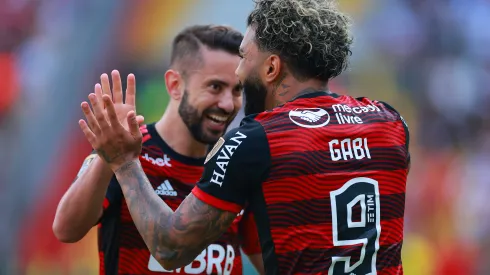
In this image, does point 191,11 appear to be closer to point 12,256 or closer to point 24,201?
point 24,201

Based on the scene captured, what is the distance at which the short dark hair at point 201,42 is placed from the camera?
3.48m

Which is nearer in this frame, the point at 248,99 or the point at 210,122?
the point at 248,99

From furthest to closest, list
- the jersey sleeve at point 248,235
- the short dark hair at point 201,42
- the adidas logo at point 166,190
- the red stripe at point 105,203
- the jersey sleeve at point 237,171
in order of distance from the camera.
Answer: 1. the short dark hair at point 201,42
2. the jersey sleeve at point 248,235
3. the adidas logo at point 166,190
4. the red stripe at point 105,203
5. the jersey sleeve at point 237,171

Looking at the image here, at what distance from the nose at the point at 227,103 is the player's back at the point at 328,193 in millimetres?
1017

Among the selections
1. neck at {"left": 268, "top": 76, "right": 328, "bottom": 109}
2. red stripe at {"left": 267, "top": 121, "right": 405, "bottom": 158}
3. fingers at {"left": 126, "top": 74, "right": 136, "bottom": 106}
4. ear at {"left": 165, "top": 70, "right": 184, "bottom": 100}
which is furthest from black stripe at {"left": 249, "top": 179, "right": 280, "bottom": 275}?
ear at {"left": 165, "top": 70, "right": 184, "bottom": 100}

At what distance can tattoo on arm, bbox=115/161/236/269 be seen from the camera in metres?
2.19

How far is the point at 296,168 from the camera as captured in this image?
2182mm

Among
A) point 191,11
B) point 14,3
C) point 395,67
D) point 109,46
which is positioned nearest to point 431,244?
point 395,67

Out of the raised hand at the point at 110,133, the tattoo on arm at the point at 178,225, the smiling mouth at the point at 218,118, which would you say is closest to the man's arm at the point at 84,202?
the raised hand at the point at 110,133

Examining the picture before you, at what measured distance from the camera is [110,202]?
9.84 feet

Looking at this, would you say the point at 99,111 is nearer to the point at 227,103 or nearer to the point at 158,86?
the point at 227,103

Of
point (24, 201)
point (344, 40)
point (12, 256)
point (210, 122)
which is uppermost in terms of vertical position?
point (344, 40)

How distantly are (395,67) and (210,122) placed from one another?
3462mm

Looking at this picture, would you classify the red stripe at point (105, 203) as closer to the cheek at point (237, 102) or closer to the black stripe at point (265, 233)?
the cheek at point (237, 102)
